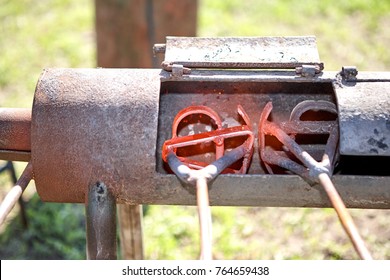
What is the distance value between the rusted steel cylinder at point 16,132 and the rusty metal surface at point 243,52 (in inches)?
17.9

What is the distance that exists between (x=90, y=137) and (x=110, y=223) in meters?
0.24

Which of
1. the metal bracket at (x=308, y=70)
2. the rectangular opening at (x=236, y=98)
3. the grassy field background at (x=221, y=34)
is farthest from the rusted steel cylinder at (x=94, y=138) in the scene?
the grassy field background at (x=221, y=34)

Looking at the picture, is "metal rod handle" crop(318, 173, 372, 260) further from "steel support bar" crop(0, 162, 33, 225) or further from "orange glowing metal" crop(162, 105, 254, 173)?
"steel support bar" crop(0, 162, 33, 225)

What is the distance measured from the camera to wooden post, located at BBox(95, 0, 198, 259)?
3322 mm

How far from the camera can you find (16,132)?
1629 millimetres

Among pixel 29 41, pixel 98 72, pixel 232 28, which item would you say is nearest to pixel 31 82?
pixel 29 41

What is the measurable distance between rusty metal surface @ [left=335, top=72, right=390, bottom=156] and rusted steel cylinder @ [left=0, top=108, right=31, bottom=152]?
2.92 feet

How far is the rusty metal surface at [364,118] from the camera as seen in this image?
4.71ft

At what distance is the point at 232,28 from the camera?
4.82 m

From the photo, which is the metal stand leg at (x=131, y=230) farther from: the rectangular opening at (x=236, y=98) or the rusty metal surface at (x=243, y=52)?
the rusty metal surface at (x=243, y=52)
